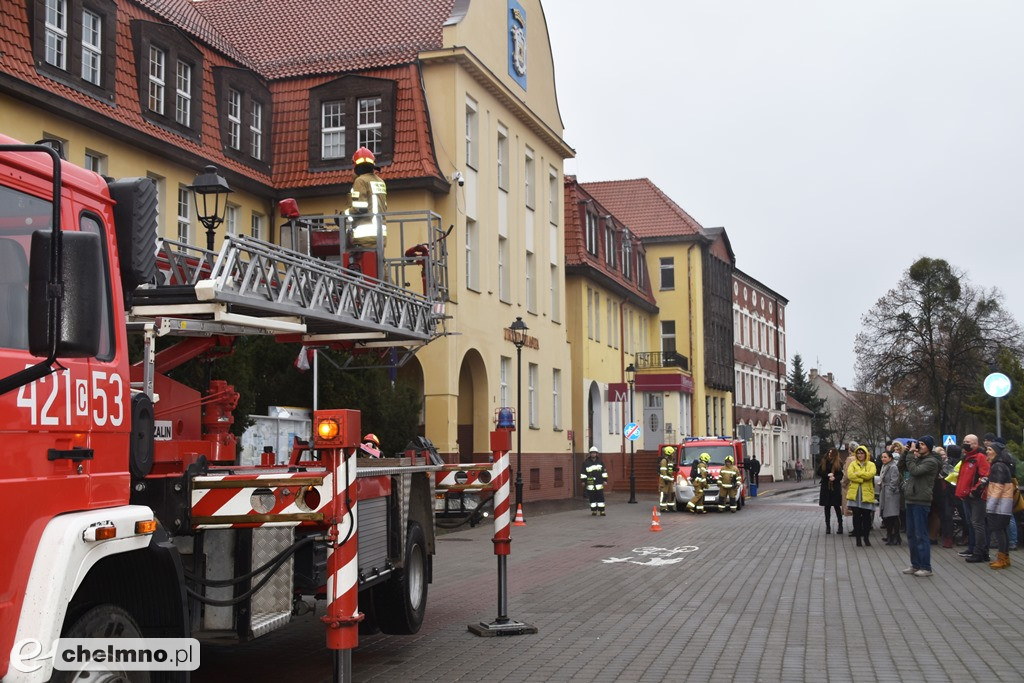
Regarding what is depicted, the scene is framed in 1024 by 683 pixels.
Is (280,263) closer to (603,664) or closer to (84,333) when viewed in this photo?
(603,664)

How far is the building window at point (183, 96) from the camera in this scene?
26.7 m

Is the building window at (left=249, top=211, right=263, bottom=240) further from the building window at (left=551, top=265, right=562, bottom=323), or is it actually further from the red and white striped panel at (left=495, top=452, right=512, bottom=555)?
the red and white striped panel at (left=495, top=452, right=512, bottom=555)

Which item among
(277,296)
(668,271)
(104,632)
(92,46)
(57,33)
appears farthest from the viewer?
(668,271)

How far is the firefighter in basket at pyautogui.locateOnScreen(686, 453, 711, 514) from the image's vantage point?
3486cm

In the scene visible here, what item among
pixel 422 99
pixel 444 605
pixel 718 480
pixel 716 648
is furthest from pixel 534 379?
pixel 716 648

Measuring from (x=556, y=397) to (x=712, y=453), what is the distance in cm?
671

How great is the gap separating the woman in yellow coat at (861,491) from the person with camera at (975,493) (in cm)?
270

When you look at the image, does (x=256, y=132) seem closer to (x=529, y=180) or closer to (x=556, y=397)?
(x=529, y=180)

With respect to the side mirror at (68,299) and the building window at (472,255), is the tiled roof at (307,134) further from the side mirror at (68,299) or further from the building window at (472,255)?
the side mirror at (68,299)

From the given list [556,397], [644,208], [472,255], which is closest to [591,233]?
[556,397]

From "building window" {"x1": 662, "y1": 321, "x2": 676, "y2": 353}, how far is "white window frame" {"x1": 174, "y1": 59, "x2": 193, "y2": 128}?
131 feet

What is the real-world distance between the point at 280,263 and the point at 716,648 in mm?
4866

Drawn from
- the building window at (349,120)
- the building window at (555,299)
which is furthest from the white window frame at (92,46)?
the building window at (555,299)

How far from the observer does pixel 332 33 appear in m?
33.4
